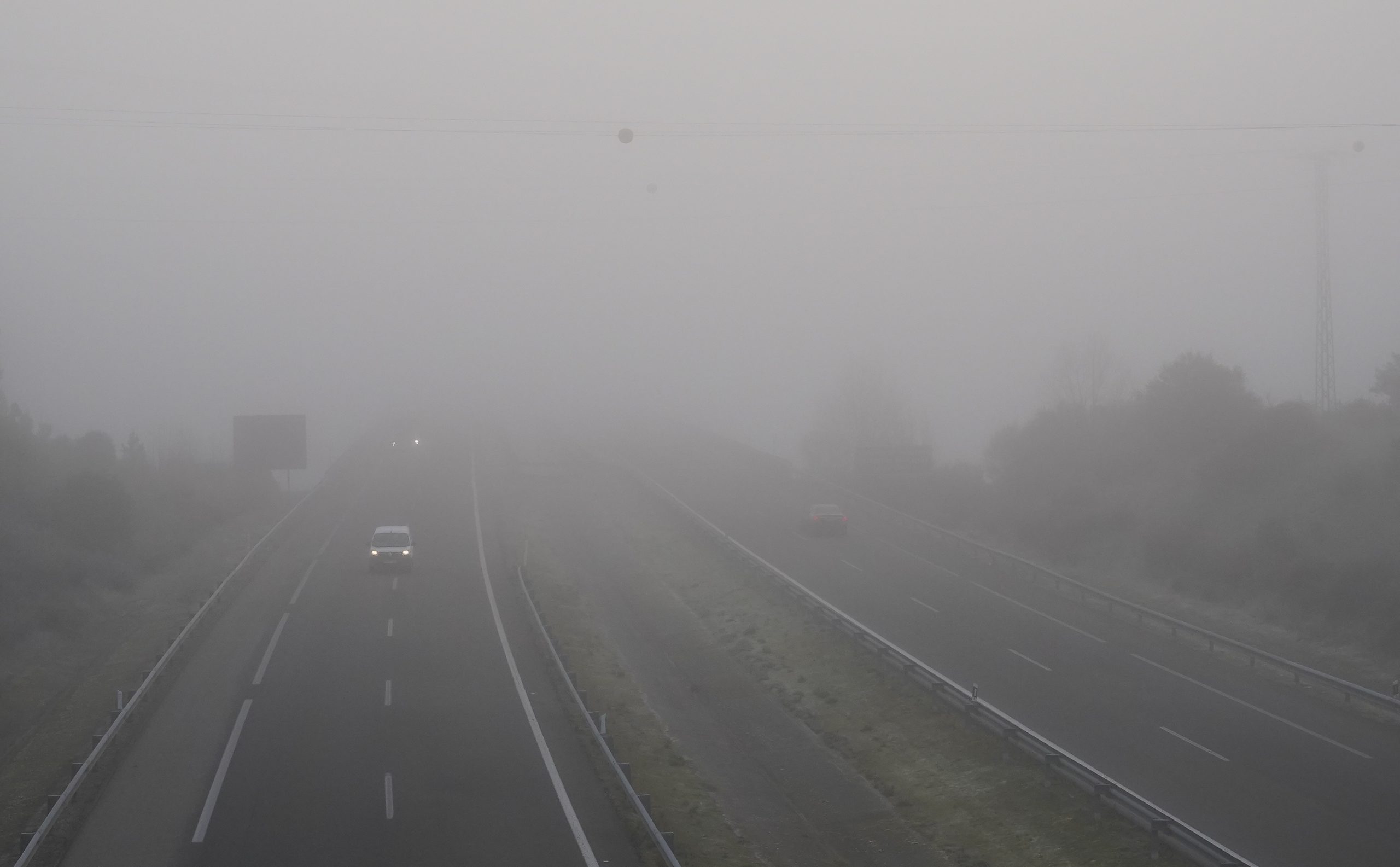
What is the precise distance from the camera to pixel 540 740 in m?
17.5

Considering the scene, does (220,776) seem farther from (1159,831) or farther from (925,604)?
(925,604)

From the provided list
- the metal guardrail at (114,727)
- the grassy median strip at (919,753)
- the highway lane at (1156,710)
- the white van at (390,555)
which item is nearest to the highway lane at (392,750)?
the metal guardrail at (114,727)

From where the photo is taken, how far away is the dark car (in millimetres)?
43656

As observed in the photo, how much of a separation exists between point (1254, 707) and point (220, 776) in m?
19.5

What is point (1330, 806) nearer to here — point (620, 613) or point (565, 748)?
point (565, 748)

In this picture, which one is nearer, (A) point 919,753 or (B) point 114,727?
(B) point 114,727

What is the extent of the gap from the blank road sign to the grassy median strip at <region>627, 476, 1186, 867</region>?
34.8 m

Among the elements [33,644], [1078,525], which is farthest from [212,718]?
[1078,525]

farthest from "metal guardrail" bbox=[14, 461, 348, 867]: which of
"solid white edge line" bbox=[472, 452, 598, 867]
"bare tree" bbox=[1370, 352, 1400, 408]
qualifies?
"bare tree" bbox=[1370, 352, 1400, 408]

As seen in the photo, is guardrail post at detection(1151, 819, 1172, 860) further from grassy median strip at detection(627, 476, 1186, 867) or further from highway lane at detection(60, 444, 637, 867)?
highway lane at detection(60, 444, 637, 867)

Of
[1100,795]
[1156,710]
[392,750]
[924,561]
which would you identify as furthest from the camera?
[924,561]

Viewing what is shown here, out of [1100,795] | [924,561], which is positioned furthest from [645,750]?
[924,561]

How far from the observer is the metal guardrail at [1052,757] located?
12.4 m

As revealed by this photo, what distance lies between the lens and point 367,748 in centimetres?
1697
